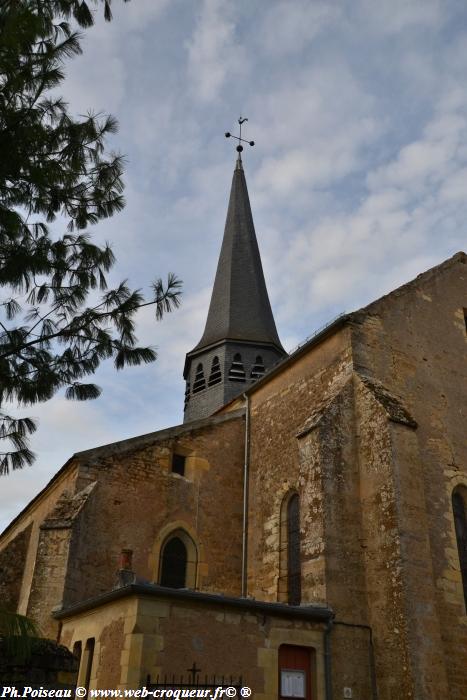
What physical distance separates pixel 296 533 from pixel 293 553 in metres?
0.38

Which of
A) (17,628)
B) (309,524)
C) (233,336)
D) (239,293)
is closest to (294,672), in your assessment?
(309,524)

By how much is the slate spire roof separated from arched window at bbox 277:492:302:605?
1025 centimetres

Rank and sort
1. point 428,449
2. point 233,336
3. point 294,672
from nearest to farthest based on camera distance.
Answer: point 294,672
point 428,449
point 233,336

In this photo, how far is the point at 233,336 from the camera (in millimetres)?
22484

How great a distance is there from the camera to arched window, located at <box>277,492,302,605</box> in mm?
11867

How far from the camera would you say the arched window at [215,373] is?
22.0 metres

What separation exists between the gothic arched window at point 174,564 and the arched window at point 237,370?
917 cm

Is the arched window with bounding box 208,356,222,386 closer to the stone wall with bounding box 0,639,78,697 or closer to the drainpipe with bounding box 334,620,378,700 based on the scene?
the drainpipe with bounding box 334,620,378,700

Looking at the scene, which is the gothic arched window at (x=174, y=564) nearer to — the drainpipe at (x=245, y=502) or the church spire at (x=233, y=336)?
the drainpipe at (x=245, y=502)

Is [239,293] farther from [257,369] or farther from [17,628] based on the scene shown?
[17,628]

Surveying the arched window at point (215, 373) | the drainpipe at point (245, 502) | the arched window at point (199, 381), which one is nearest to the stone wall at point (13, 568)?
the drainpipe at point (245, 502)

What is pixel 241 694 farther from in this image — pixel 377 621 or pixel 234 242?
pixel 234 242

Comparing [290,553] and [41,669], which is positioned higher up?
[290,553]

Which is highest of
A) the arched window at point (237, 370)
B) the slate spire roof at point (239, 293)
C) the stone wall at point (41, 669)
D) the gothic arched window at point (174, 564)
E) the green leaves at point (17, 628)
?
the slate spire roof at point (239, 293)
